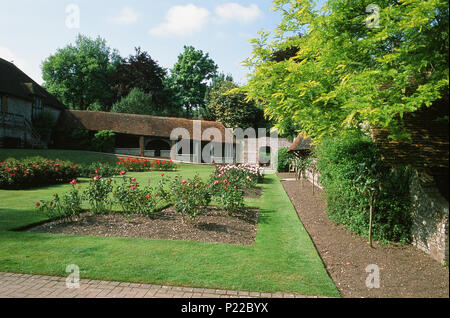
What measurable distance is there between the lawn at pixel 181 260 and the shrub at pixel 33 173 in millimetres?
7107

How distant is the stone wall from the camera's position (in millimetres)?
4742

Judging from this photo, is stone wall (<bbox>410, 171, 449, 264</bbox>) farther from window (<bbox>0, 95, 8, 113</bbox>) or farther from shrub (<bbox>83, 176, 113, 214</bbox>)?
window (<bbox>0, 95, 8, 113</bbox>)

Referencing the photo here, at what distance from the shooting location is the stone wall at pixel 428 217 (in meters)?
4.74

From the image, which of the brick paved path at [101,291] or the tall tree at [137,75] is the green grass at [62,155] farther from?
the tall tree at [137,75]

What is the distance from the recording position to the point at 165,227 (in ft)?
23.7

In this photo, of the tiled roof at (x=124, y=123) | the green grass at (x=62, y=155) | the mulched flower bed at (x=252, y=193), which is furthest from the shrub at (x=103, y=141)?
the mulched flower bed at (x=252, y=193)

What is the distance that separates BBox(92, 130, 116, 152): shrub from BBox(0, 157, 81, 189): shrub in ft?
43.9

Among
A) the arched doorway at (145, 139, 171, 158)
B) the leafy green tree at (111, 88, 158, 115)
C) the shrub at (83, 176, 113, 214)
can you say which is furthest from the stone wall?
the leafy green tree at (111, 88, 158, 115)

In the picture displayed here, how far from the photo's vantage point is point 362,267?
4.97 m

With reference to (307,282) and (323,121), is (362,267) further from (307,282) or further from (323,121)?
(323,121)

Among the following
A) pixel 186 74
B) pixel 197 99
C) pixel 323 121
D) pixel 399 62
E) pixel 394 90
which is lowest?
pixel 323 121

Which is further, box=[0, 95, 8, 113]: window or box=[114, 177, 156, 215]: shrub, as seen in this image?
box=[0, 95, 8, 113]: window
